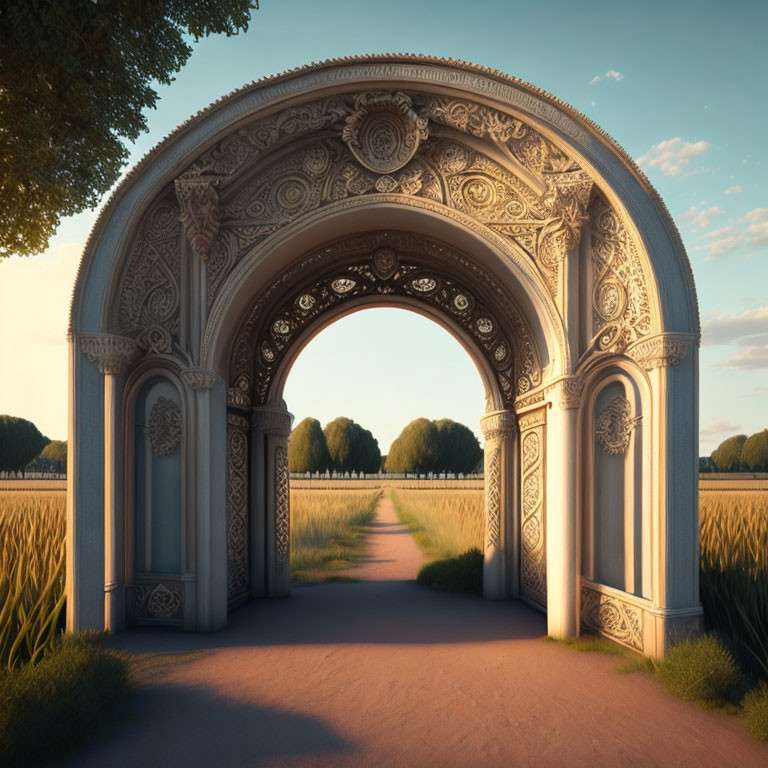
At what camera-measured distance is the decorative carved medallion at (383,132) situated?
5.78 m

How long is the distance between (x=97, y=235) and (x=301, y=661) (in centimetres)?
427

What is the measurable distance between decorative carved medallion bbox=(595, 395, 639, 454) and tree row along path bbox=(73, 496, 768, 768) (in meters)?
1.82

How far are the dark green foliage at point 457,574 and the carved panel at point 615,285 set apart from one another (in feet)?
12.5

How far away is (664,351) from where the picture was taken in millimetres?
5215

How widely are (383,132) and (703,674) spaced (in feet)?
17.3

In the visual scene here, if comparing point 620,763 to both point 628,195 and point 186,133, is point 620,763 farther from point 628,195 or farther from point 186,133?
point 186,133

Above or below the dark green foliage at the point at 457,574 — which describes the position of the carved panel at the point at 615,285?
above

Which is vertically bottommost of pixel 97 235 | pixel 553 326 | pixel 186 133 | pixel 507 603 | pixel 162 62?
pixel 507 603

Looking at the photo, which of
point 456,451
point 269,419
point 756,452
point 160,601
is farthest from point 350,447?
point 160,601

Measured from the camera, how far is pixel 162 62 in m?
6.61

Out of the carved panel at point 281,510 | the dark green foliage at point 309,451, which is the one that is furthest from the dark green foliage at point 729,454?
the carved panel at point 281,510

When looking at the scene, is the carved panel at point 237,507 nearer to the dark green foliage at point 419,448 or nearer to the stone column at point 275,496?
the stone column at point 275,496

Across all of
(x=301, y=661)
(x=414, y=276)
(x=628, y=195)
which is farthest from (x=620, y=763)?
(x=414, y=276)

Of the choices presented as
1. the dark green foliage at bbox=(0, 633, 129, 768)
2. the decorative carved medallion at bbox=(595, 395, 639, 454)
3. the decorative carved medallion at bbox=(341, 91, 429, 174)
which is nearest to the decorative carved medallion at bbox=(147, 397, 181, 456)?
the dark green foliage at bbox=(0, 633, 129, 768)
